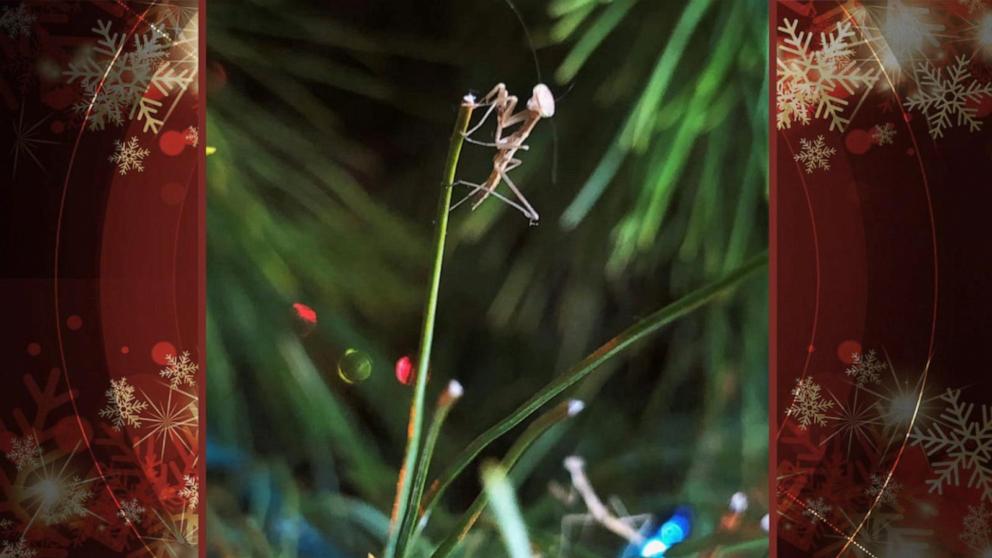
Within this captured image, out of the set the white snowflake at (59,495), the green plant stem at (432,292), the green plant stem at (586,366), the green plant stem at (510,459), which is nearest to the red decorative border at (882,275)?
the green plant stem at (586,366)

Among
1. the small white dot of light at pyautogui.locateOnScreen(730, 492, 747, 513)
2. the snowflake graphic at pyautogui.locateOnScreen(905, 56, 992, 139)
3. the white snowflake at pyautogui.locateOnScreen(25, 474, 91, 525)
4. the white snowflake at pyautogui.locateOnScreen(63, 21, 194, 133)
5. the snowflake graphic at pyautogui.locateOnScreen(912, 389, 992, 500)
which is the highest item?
the white snowflake at pyautogui.locateOnScreen(63, 21, 194, 133)

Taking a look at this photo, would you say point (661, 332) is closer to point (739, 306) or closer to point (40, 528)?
point (739, 306)

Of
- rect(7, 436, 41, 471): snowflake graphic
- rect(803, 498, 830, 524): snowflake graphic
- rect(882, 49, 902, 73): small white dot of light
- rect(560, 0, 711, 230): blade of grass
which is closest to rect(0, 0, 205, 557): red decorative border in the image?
rect(7, 436, 41, 471): snowflake graphic

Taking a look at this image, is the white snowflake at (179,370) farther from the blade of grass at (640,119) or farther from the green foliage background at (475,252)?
the blade of grass at (640,119)

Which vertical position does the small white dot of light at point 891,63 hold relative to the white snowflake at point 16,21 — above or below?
below

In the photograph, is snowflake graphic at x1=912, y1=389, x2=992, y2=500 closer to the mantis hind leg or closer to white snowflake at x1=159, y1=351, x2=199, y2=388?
the mantis hind leg

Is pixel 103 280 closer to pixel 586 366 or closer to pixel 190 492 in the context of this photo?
pixel 190 492
